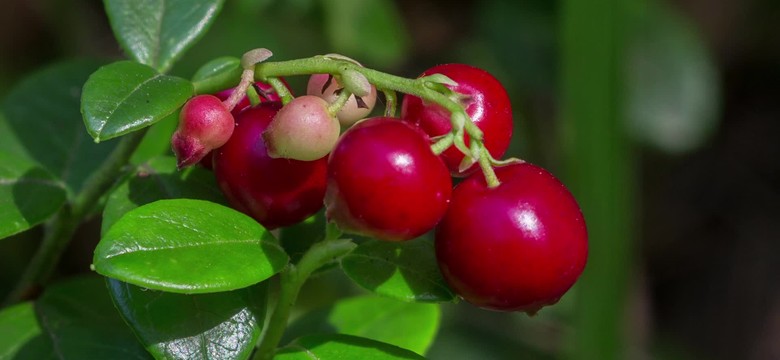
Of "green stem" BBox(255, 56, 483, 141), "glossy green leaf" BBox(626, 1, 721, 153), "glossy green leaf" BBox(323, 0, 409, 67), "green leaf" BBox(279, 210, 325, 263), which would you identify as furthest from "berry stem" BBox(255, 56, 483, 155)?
"glossy green leaf" BBox(626, 1, 721, 153)

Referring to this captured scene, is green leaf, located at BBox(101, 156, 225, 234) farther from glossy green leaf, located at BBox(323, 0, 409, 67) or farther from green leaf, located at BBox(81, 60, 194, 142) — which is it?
glossy green leaf, located at BBox(323, 0, 409, 67)

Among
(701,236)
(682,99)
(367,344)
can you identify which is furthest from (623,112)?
(367,344)

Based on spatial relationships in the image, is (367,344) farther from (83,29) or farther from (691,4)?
(691,4)

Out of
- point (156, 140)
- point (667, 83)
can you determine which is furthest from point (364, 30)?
point (156, 140)

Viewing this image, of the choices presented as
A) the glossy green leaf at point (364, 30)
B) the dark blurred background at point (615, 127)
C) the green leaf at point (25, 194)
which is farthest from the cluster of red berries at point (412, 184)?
the glossy green leaf at point (364, 30)

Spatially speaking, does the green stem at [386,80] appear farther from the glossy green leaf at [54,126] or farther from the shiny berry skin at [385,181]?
the glossy green leaf at [54,126]

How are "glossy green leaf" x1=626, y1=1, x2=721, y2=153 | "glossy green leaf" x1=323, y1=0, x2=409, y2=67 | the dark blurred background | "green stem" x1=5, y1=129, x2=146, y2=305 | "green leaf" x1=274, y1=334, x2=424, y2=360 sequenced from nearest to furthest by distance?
"green leaf" x1=274, y1=334, x2=424, y2=360, "green stem" x1=5, y1=129, x2=146, y2=305, the dark blurred background, "glossy green leaf" x1=323, y1=0, x2=409, y2=67, "glossy green leaf" x1=626, y1=1, x2=721, y2=153

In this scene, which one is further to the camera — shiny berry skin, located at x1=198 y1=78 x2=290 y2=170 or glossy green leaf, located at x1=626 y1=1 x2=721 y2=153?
glossy green leaf, located at x1=626 y1=1 x2=721 y2=153

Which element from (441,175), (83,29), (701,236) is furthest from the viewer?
(701,236)
